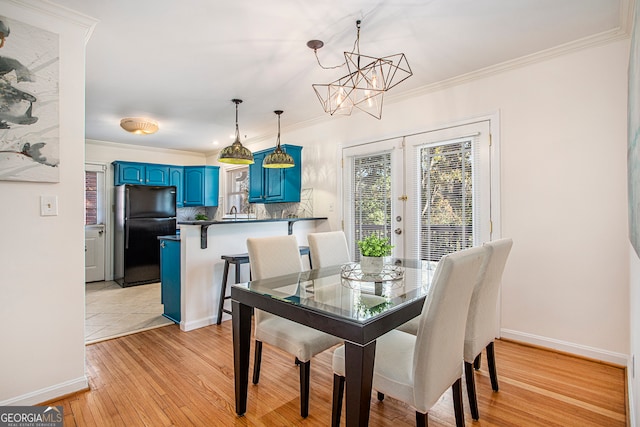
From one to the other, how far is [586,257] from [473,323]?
1.41 metres

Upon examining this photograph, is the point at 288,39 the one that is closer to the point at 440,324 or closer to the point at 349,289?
the point at 349,289

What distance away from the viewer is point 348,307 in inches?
56.6

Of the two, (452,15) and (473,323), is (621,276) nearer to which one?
(473,323)

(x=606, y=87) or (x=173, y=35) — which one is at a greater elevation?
(x=173, y=35)

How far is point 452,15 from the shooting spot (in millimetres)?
2102

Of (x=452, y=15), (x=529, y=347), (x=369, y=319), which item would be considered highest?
(x=452, y=15)

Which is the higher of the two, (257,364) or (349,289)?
(349,289)

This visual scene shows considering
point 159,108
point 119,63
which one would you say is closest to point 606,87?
point 119,63

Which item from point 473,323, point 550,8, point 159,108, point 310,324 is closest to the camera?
point 310,324

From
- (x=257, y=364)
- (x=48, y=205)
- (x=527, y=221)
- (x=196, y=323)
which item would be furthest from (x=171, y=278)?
(x=527, y=221)

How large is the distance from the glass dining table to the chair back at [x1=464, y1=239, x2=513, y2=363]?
0.28m

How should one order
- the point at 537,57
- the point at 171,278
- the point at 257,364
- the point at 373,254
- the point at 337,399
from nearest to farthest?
the point at 337,399
the point at 373,254
the point at 257,364
the point at 537,57
the point at 171,278

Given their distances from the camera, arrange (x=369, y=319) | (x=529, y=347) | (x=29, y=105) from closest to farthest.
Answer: (x=369, y=319) → (x=29, y=105) → (x=529, y=347)

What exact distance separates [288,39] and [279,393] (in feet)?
8.05
